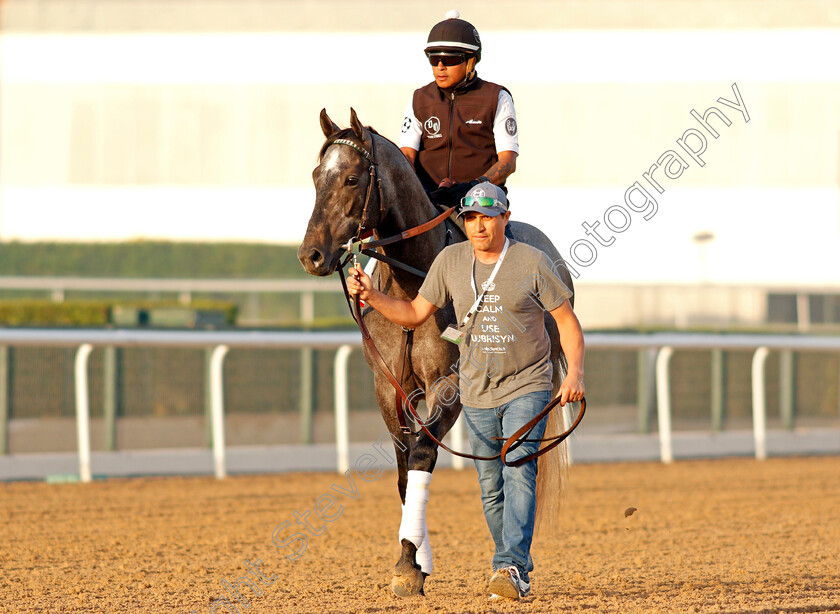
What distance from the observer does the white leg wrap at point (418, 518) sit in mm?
5254

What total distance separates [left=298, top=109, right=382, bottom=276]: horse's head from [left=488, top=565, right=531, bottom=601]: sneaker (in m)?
1.38

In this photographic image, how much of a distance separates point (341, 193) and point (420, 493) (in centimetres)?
130

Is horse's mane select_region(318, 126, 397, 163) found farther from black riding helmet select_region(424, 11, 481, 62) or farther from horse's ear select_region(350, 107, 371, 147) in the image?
black riding helmet select_region(424, 11, 481, 62)

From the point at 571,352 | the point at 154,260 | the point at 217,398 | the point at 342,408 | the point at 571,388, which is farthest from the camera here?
the point at 154,260

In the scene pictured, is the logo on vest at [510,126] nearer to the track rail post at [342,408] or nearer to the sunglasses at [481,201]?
the sunglasses at [481,201]

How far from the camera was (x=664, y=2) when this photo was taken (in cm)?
2312

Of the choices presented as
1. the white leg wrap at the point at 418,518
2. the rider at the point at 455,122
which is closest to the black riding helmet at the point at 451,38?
the rider at the point at 455,122

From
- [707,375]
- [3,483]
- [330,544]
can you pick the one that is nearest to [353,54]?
[707,375]

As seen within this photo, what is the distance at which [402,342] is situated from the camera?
5555 mm

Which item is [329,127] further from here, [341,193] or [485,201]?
[485,201]

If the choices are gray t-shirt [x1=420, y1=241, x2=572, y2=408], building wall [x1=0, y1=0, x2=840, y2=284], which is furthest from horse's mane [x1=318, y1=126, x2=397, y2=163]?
building wall [x1=0, y1=0, x2=840, y2=284]

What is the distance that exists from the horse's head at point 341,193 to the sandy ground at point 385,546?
148 centimetres

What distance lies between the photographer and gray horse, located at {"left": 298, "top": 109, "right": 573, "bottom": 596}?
5070 millimetres

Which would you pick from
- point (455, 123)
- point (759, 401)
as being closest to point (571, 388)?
point (455, 123)
